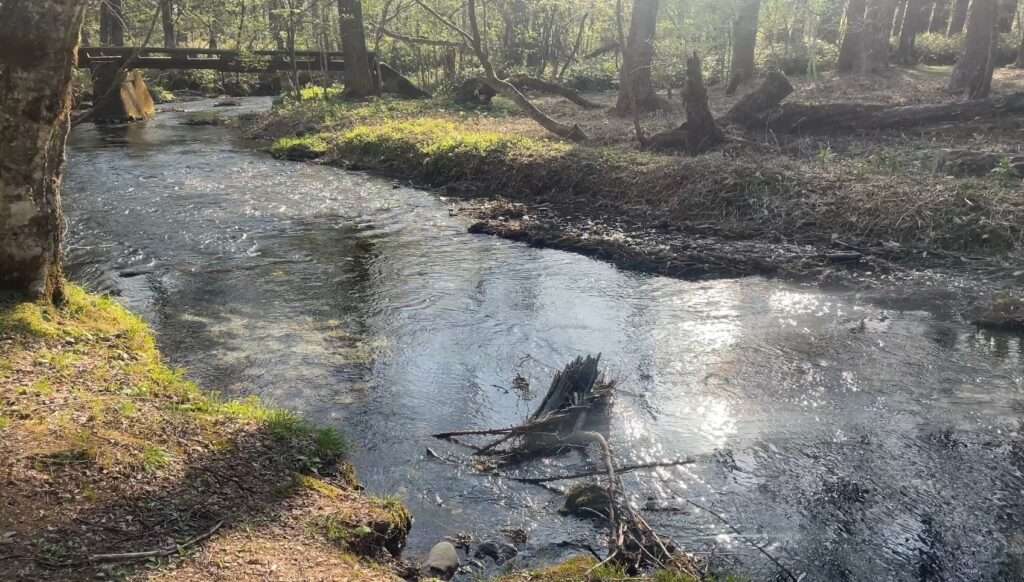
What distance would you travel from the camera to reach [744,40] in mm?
26922

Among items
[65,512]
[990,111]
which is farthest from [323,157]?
[65,512]

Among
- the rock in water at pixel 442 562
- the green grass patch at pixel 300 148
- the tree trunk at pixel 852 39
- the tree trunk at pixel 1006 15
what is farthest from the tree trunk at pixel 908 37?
the rock in water at pixel 442 562

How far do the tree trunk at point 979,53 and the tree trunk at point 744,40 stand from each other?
24.0ft

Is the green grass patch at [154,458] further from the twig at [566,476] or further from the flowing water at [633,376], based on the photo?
the twig at [566,476]

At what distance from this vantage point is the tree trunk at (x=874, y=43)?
82.1ft

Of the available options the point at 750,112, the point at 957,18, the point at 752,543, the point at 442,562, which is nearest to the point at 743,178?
the point at 750,112

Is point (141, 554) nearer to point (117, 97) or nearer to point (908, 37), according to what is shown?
point (117, 97)

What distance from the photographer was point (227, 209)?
15.5 meters

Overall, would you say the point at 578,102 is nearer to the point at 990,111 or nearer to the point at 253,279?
the point at 990,111

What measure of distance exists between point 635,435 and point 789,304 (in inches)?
164

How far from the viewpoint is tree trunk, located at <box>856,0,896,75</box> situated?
2502 centimetres

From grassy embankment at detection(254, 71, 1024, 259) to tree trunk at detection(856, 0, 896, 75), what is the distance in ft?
11.6

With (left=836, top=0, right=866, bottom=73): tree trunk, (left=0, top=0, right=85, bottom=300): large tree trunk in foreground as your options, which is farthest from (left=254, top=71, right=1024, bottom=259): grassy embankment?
(left=0, top=0, right=85, bottom=300): large tree trunk in foreground

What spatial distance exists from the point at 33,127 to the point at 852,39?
1036 inches
